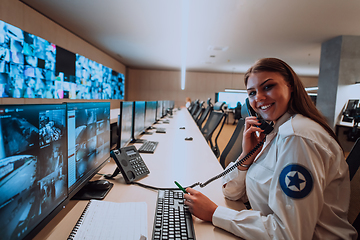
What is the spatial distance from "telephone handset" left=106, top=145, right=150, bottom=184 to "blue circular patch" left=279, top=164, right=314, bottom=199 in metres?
0.82

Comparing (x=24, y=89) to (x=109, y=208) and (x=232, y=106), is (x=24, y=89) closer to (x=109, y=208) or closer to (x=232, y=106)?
(x=109, y=208)

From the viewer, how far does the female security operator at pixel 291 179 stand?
62 cm

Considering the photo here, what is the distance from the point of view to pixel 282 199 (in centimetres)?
65

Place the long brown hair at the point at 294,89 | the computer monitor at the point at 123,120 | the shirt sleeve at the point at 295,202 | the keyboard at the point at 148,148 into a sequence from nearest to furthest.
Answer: the shirt sleeve at the point at 295,202
the long brown hair at the point at 294,89
the computer monitor at the point at 123,120
the keyboard at the point at 148,148

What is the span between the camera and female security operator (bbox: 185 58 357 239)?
2.03 ft

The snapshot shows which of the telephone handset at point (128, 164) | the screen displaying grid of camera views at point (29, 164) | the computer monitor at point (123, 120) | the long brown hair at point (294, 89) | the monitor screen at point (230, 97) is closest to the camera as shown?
the screen displaying grid of camera views at point (29, 164)

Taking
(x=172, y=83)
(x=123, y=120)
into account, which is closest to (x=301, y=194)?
(x=123, y=120)

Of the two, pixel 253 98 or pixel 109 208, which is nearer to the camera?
pixel 109 208

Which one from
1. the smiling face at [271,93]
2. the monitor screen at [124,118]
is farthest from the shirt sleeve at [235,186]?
the monitor screen at [124,118]

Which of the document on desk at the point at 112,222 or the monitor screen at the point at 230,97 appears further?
the monitor screen at the point at 230,97

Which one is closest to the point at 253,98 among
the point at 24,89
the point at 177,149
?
the point at 177,149

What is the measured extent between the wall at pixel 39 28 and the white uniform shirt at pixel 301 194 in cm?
488

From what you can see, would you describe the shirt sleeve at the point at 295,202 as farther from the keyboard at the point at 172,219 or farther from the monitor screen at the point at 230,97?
the monitor screen at the point at 230,97

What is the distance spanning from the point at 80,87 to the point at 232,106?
29.0 feet
